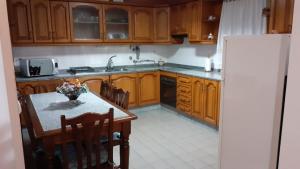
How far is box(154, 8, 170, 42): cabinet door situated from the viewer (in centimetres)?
471

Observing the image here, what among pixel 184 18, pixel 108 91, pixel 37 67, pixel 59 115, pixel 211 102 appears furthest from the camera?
pixel 184 18

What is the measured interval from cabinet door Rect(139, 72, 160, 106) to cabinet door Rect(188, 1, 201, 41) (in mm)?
1060

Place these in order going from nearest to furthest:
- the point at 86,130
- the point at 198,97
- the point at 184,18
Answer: the point at 86,130
the point at 198,97
the point at 184,18

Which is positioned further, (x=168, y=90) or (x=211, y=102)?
(x=168, y=90)

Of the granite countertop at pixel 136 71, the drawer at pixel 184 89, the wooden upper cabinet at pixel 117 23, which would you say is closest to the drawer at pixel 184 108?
the drawer at pixel 184 89

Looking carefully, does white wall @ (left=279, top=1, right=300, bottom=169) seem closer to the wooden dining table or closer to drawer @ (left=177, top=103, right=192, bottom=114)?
the wooden dining table

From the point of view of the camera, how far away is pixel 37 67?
370 cm

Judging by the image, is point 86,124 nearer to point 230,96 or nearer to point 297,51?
point 230,96

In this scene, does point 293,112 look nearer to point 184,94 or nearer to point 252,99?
point 252,99

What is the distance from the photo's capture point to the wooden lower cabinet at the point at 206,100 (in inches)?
137

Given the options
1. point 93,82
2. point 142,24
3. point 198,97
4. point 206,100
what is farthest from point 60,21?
point 206,100

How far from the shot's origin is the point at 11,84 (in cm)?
87

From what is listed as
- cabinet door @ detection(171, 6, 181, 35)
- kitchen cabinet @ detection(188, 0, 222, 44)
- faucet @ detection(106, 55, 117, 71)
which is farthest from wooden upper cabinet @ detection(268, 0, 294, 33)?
faucet @ detection(106, 55, 117, 71)

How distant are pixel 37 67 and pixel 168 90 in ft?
7.72
